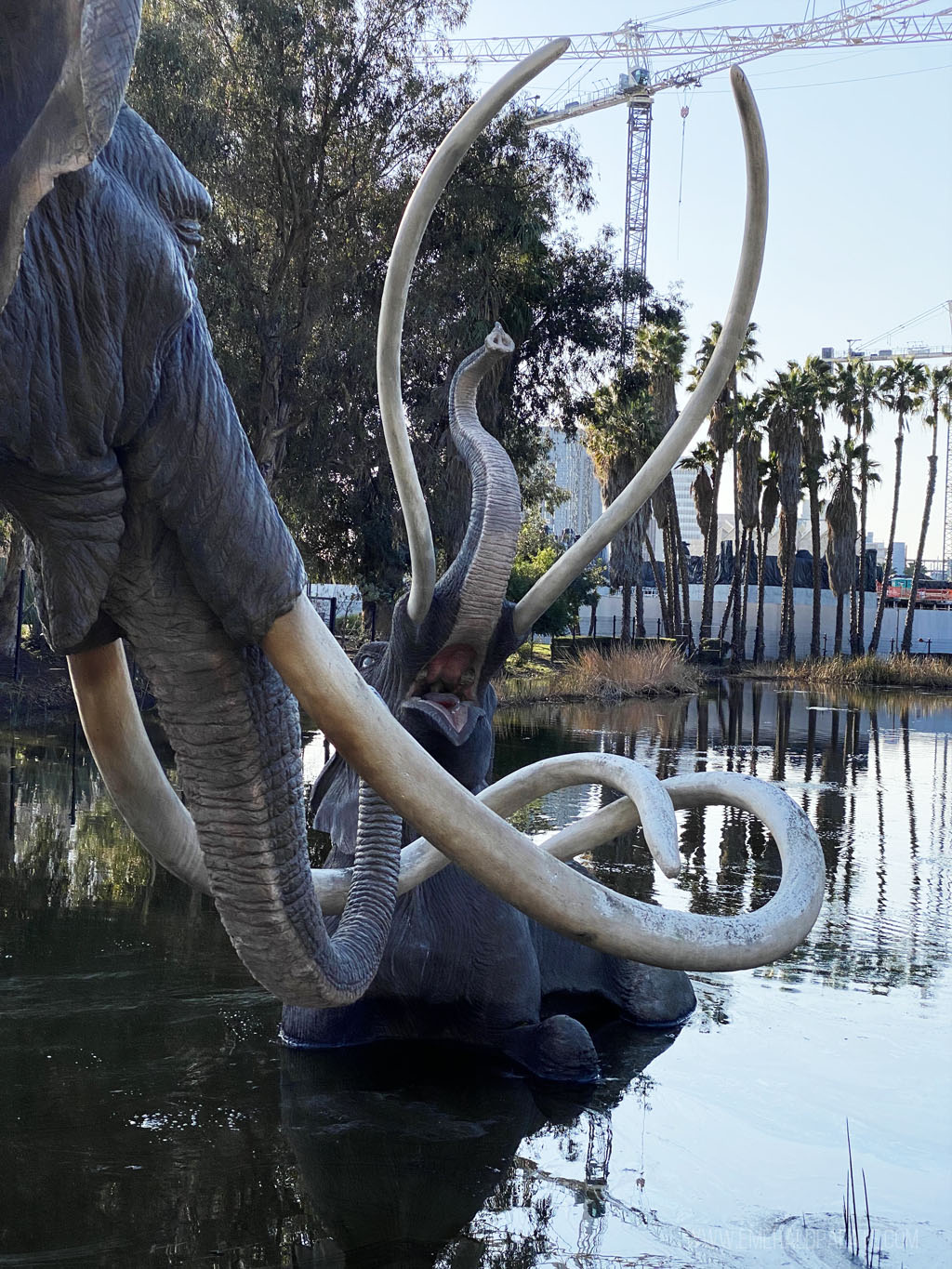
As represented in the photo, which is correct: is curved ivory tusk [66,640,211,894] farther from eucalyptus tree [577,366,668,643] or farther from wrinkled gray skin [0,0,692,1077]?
eucalyptus tree [577,366,668,643]

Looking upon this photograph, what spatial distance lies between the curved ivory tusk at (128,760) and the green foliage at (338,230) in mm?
14521

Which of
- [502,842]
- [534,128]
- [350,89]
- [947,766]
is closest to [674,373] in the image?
[534,128]

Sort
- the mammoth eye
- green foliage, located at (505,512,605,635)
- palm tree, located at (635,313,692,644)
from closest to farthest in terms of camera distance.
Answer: the mammoth eye
green foliage, located at (505,512,605,635)
palm tree, located at (635,313,692,644)

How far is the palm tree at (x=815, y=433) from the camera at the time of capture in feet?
112

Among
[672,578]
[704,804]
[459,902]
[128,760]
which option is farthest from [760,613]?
[128,760]

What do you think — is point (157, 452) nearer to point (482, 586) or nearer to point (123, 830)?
point (482, 586)

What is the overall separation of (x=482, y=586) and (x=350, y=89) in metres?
15.3

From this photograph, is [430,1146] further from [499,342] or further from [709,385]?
[499,342]

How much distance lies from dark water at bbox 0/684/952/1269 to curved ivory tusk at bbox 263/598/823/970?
1164mm

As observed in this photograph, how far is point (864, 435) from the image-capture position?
35.7 m

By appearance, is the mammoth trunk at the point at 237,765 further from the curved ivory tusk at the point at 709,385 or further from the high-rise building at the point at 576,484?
the high-rise building at the point at 576,484

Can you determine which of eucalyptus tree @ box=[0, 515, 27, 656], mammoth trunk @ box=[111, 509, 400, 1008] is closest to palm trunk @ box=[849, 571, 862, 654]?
eucalyptus tree @ box=[0, 515, 27, 656]

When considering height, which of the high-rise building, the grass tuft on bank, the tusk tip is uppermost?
the high-rise building

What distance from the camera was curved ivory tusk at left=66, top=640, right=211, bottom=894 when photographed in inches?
77.2
